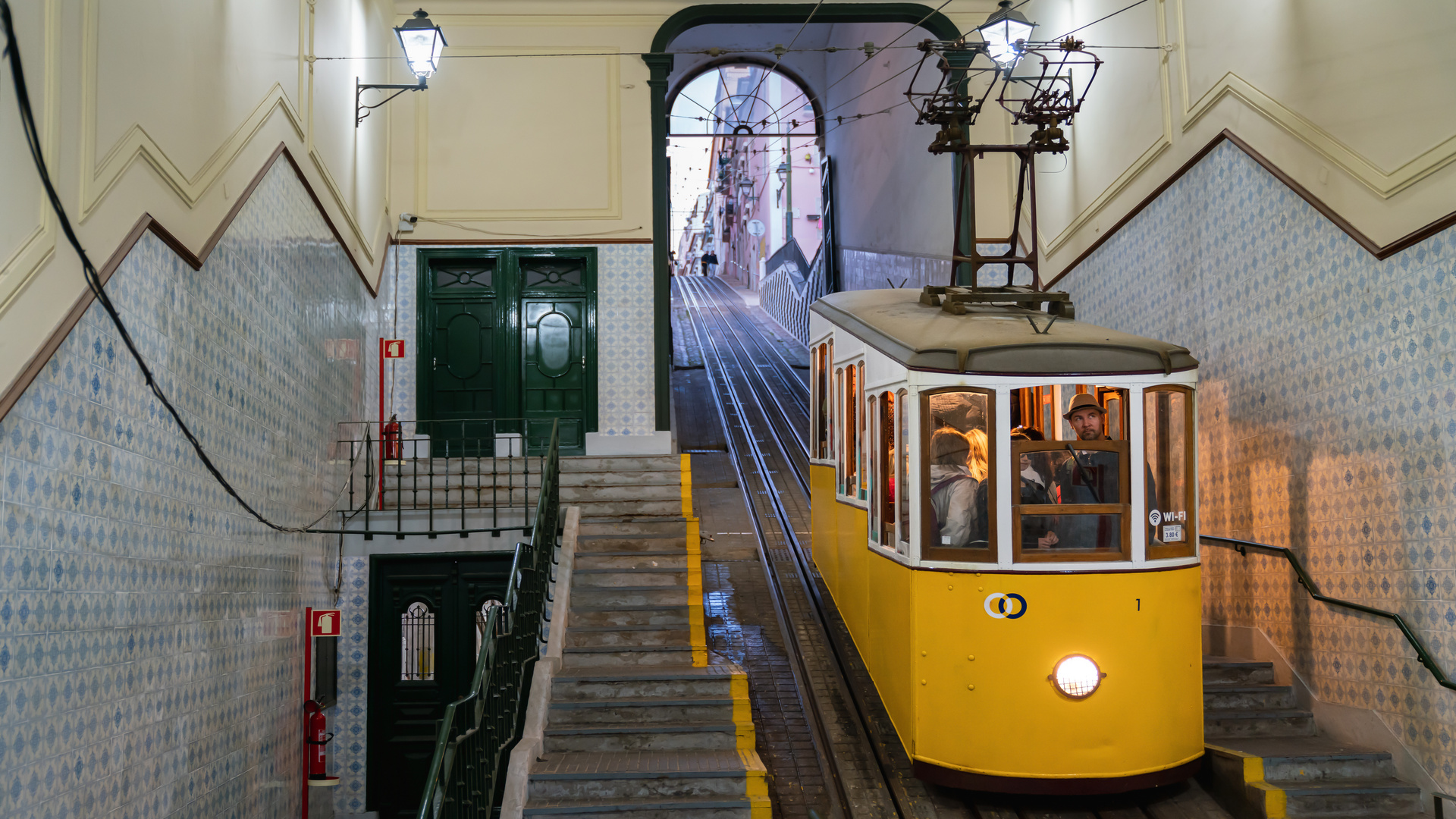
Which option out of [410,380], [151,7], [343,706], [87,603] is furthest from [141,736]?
[410,380]

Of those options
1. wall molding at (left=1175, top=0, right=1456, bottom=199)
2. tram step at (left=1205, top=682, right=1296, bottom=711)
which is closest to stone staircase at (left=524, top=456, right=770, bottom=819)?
tram step at (left=1205, top=682, right=1296, bottom=711)

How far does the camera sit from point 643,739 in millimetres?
6387

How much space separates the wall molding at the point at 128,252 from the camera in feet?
13.8

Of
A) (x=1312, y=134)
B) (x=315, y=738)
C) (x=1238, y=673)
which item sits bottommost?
(x=315, y=738)

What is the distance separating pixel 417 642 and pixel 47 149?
22.6ft

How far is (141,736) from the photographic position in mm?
5172

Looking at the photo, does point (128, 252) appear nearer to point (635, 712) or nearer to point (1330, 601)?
point (635, 712)

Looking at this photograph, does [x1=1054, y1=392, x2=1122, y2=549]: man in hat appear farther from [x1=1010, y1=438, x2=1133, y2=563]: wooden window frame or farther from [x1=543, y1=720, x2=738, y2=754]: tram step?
[x1=543, y1=720, x2=738, y2=754]: tram step

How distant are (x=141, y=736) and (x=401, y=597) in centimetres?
512

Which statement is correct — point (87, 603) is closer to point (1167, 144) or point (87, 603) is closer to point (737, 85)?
point (1167, 144)

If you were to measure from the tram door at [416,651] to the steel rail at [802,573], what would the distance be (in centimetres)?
291

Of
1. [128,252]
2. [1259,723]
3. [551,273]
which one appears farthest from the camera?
[551,273]

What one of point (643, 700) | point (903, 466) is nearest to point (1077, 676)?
point (903, 466)

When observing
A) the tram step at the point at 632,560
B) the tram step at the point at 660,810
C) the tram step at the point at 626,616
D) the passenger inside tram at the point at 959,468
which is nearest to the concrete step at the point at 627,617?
the tram step at the point at 626,616
